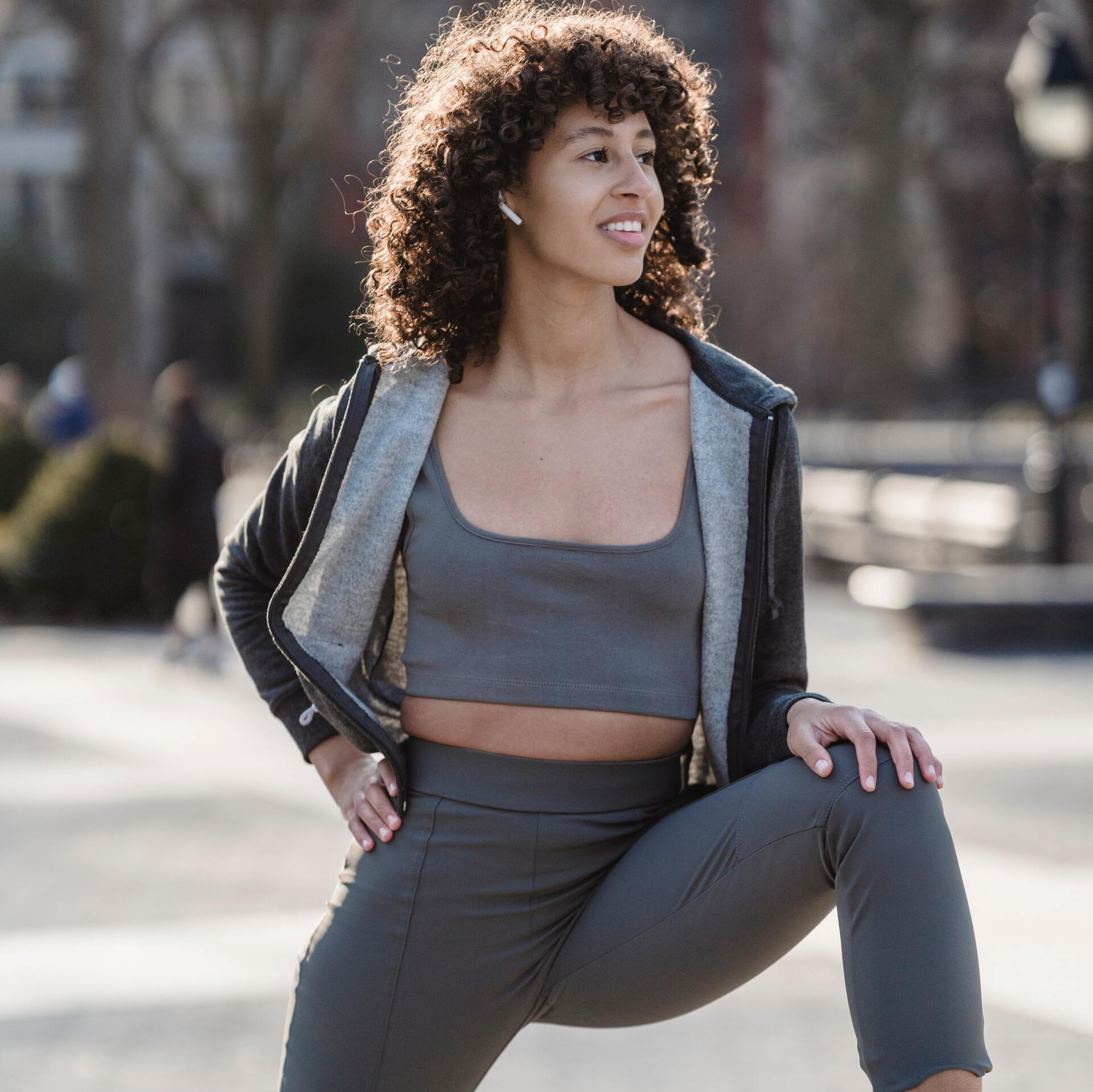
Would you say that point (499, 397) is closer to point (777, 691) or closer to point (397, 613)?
point (397, 613)

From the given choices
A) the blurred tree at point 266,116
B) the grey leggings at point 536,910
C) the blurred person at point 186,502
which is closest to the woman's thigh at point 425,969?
the grey leggings at point 536,910

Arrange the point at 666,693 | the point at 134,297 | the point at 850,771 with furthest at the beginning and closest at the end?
1. the point at 134,297
2. the point at 666,693
3. the point at 850,771

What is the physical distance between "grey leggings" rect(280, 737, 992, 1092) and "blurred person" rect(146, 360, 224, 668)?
9148 millimetres

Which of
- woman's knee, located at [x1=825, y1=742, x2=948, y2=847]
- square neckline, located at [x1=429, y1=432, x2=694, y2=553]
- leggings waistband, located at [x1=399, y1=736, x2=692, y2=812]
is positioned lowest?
leggings waistband, located at [x1=399, y1=736, x2=692, y2=812]

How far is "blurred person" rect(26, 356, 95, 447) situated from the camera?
694 inches

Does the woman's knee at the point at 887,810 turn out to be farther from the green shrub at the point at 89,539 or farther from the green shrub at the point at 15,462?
the green shrub at the point at 15,462

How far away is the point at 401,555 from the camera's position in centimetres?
262

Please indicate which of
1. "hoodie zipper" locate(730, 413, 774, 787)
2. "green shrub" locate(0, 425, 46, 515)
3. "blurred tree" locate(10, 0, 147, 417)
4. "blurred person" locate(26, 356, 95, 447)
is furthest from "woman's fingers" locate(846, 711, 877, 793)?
"blurred tree" locate(10, 0, 147, 417)

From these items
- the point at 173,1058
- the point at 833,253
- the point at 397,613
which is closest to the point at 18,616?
the point at 173,1058

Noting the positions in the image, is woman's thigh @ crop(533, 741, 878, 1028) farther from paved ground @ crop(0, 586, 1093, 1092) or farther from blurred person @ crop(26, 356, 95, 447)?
blurred person @ crop(26, 356, 95, 447)

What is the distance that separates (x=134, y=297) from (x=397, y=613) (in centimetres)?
1755

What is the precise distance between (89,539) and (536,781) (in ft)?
39.8

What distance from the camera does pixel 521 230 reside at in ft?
8.85

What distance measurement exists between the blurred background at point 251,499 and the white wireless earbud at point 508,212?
699 millimetres
